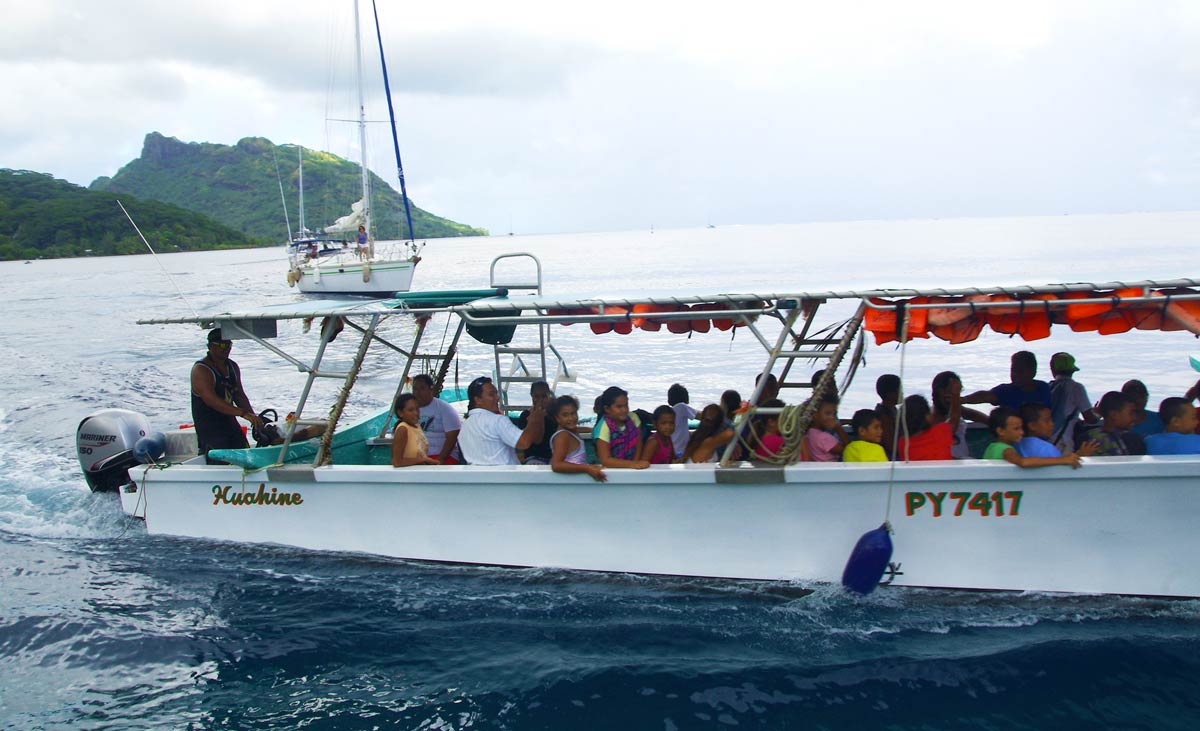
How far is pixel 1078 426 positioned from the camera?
6352mm

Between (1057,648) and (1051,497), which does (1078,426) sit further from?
(1057,648)

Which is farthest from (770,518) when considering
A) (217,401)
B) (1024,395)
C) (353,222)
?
(353,222)

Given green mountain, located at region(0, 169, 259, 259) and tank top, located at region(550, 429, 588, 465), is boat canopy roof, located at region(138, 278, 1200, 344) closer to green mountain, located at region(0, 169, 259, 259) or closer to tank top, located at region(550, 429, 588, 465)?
tank top, located at region(550, 429, 588, 465)

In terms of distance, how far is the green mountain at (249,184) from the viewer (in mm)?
119938

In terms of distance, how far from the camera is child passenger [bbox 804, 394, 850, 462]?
5805 millimetres

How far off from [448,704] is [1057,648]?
12.3 feet

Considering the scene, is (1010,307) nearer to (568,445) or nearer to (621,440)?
(621,440)

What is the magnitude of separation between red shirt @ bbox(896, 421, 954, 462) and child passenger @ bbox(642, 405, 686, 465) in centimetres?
159

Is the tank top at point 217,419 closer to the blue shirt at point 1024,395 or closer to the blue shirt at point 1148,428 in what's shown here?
the blue shirt at point 1024,395

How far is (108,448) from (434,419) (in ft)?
10.9

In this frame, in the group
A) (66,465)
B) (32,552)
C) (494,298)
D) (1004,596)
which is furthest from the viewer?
(66,465)

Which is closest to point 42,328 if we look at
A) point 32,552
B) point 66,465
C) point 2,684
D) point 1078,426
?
point 66,465

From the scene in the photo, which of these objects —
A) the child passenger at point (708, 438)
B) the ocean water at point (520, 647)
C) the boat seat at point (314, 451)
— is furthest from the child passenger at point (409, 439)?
the child passenger at point (708, 438)

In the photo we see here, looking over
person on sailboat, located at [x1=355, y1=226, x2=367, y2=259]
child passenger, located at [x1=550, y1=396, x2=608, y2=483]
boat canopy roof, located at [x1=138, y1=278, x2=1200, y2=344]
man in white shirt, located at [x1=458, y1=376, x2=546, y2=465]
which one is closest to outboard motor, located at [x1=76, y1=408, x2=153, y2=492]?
man in white shirt, located at [x1=458, y1=376, x2=546, y2=465]
